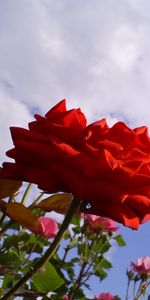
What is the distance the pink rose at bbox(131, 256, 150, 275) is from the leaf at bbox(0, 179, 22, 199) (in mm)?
2786

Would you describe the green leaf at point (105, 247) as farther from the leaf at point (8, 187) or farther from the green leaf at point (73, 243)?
the leaf at point (8, 187)

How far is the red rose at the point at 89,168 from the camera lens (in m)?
0.64

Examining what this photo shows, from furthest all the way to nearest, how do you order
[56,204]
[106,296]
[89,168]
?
[106,296] → [56,204] → [89,168]

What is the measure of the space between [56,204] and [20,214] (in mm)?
121

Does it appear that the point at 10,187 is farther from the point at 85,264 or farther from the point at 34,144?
the point at 85,264

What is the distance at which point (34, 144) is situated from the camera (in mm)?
653

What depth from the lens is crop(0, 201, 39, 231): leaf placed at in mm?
726

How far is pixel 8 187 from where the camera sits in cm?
75

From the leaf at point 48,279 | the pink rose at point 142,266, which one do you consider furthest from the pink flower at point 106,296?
the leaf at point 48,279

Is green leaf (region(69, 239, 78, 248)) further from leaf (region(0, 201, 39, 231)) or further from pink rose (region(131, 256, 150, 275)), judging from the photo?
leaf (region(0, 201, 39, 231))

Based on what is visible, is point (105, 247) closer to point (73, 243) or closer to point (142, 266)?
point (73, 243)

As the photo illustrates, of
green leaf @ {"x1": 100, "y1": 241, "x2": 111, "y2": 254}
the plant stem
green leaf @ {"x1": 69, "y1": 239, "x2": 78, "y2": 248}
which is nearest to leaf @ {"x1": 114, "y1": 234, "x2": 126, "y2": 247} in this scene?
green leaf @ {"x1": 100, "y1": 241, "x2": 111, "y2": 254}

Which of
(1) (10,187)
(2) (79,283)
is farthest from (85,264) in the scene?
(1) (10,187)

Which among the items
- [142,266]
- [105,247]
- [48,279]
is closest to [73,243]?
[105,247]
